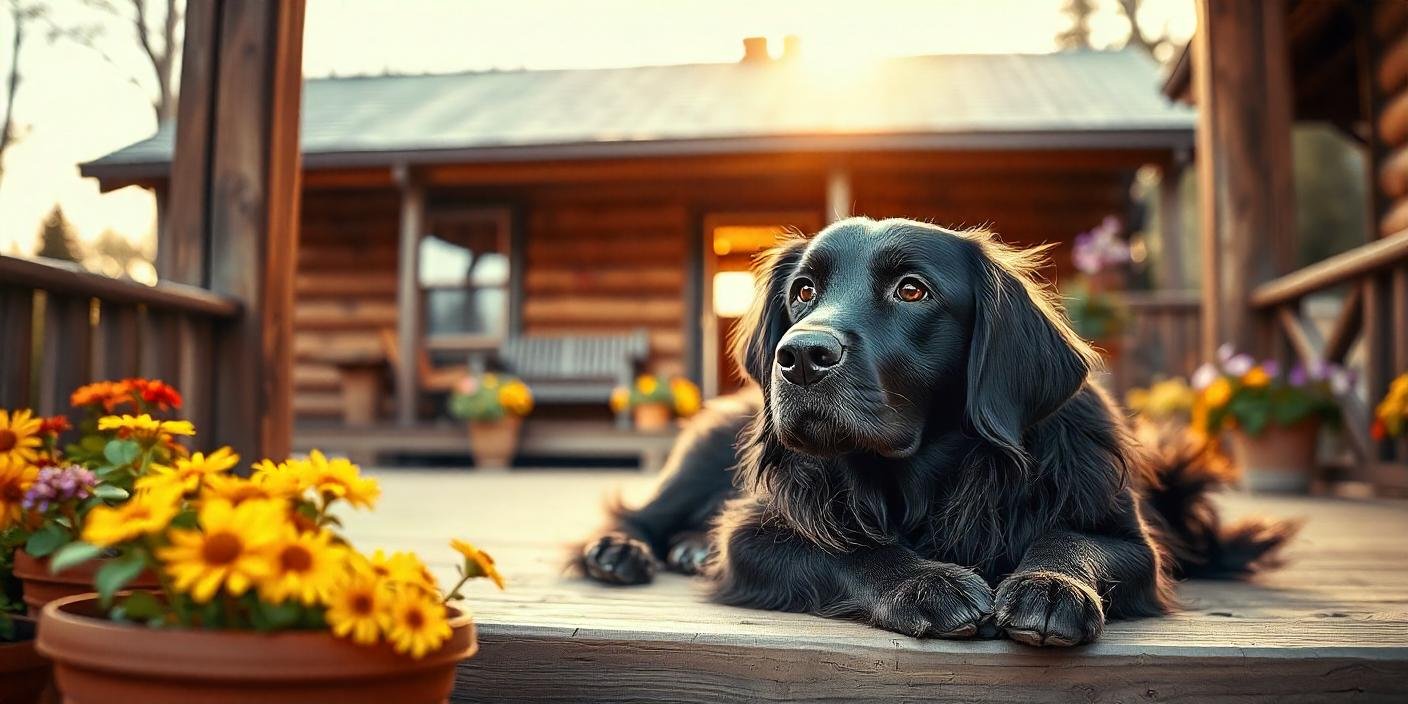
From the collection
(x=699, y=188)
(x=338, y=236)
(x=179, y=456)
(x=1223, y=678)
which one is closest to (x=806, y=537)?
→ (x=1223, y=678)

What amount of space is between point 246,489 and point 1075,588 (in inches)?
46.8

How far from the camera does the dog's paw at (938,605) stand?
61.9 inches

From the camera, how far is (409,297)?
30.7 feet

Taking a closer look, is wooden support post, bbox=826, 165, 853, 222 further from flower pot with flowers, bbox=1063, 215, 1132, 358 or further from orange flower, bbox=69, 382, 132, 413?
orange flower, bbox=69, 382, 132, 413

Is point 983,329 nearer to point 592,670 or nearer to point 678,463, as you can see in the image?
point 592,670

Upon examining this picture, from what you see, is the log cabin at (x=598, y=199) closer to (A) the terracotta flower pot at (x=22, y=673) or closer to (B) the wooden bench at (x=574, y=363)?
(B) the wooden bench at (x=574, y=363)

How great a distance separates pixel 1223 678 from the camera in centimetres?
155

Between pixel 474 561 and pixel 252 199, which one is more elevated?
pixel 252 199

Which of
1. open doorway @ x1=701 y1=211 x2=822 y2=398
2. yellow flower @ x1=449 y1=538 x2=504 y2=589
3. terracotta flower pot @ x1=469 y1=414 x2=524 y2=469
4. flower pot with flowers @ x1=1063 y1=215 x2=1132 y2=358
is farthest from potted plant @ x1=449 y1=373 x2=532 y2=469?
yellow flower @ x1=449 y1=538 x2=504 y2=589

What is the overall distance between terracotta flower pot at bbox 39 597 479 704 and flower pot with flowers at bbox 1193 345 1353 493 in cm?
508

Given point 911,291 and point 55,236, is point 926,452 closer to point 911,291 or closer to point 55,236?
point 911,291

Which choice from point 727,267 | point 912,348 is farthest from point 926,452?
point 727,267

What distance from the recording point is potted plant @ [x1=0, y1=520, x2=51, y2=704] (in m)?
1.52

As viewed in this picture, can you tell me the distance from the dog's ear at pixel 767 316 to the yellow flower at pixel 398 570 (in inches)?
44.9
